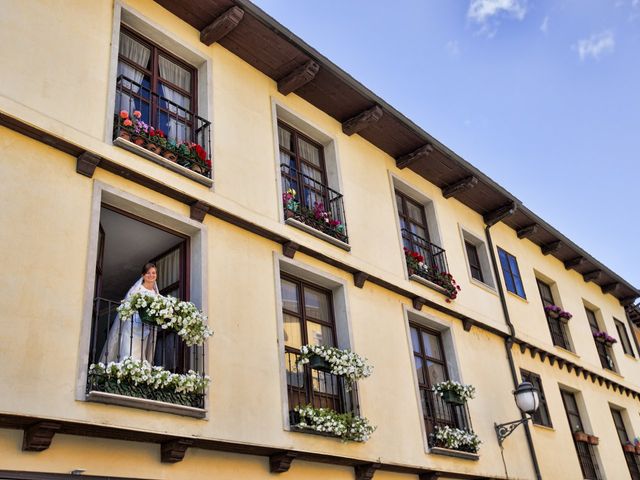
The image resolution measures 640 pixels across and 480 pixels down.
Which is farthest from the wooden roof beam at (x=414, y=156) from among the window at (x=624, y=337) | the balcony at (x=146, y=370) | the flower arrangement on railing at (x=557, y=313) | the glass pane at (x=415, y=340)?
the window at (x=624, y=337)

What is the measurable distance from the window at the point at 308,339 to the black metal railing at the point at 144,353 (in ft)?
5.55

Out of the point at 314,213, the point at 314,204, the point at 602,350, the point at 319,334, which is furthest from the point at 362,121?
the point at 602,350

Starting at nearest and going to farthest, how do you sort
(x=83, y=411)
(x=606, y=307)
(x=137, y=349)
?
(x=83, y=411)
(x=137, y=349)
(x=606, y=307)

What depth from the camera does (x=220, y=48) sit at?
11242mm

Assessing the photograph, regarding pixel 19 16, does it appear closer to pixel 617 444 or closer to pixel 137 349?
pixel 137 349

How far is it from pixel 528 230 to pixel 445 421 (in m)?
7.22

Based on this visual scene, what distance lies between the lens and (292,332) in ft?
33.4

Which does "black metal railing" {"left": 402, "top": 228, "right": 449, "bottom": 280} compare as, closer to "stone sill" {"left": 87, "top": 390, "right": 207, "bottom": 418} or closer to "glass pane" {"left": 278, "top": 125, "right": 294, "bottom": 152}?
"glass pane" {"left": 278, "top": 125, "right": 294, "bottom": 152}

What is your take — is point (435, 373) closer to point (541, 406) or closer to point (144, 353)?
point (541, 406)

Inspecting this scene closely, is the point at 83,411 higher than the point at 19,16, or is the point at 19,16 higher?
the point at 19,16

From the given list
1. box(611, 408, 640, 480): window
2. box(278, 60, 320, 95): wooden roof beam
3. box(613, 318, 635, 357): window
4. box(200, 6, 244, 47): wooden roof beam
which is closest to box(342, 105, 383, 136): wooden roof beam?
box(278, 60, 320, 95): wooden roof beam

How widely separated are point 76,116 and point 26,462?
13.2 feet

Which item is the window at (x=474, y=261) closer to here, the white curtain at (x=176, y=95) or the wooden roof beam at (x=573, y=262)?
the wooden roof beam at (x=573, y=262)

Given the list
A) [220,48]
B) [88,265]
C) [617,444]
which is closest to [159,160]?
[88,265]
